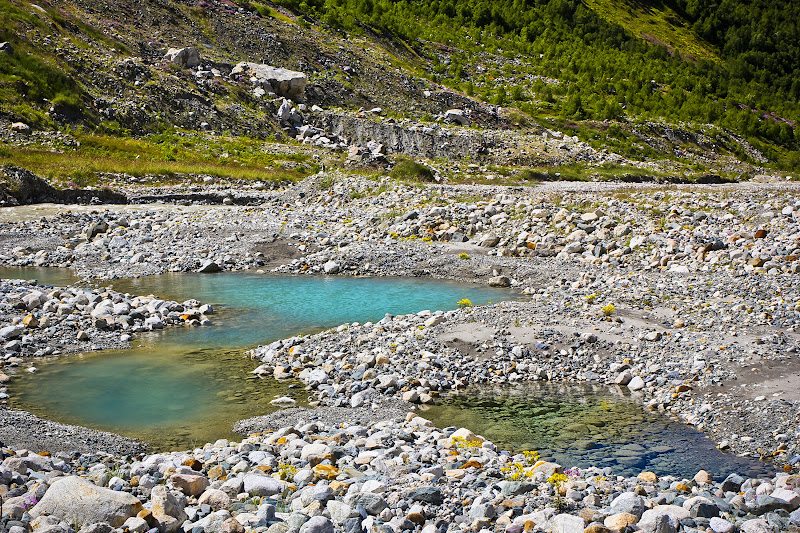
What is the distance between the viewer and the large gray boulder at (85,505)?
6.44 m

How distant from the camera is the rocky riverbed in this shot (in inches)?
282

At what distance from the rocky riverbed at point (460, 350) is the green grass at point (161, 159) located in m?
9.63

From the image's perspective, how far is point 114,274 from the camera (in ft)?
77.7

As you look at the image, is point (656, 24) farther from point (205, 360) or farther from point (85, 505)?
point (85, 505)

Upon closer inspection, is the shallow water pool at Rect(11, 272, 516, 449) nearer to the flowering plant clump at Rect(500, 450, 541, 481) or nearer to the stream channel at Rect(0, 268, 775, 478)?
the stream channel at Rect(0, 268, 775, 478)

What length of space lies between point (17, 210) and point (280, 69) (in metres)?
39.9

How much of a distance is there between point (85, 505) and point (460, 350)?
343 inches

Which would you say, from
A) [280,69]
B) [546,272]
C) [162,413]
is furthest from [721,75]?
[162,413]

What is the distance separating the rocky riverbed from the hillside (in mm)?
20187

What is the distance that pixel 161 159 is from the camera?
47500 millimetres

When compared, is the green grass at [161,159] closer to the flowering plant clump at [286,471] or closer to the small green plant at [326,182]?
the small green plant at [326,182]

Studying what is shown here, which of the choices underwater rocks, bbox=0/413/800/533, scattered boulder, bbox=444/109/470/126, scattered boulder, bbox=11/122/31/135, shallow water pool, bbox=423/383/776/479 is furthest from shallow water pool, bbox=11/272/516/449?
scattered boulder, bbox=444/109/470/126

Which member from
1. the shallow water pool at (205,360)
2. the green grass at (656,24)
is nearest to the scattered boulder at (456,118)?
the shallow water pool at (205,360)

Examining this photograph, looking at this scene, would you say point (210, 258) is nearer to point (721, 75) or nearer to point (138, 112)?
point (138, 112)
